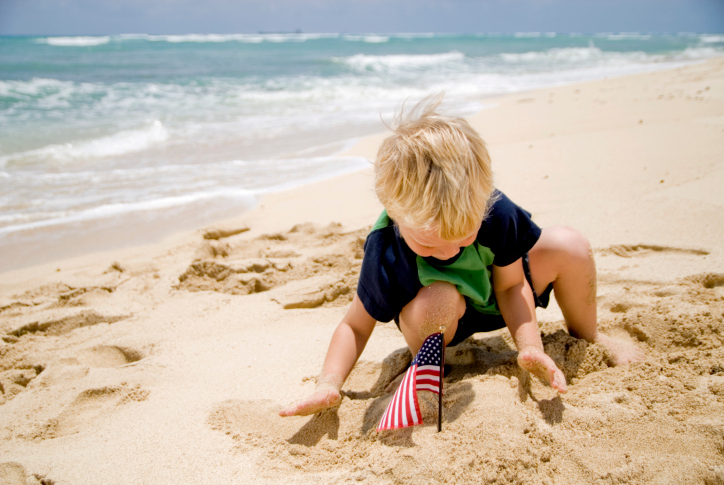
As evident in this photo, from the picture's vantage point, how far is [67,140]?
20.6ft

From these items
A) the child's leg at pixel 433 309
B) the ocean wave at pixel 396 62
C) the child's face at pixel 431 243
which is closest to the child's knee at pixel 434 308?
the child's leg at pixel 433 309

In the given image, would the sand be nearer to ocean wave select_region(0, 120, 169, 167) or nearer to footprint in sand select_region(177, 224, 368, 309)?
footprint in sand select_region(177, 224, 368, 309)

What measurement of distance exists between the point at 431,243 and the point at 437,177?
188 millimetres

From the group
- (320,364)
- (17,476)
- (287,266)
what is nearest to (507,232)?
(320,364)

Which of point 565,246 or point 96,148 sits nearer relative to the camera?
point 565,246

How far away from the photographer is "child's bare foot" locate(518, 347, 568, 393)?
1.40 meters

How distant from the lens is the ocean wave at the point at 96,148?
5.47 metres

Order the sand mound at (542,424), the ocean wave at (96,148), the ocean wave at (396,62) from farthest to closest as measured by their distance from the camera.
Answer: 1. the ocean wave at (396,62)
2. the ocean wave at (96,148)
3. the sand mound at (542,424)

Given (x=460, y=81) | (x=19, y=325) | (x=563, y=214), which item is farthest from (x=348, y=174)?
(x=460, y=81)

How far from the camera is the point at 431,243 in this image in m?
1.38

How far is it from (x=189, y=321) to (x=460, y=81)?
1161 centimetres

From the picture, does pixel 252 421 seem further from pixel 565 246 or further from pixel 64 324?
pixel 64 324

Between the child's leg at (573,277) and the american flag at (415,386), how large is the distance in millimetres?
486

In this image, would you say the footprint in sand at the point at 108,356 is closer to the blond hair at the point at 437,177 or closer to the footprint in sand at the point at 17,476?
the footprint in sand at the point at 17,476
